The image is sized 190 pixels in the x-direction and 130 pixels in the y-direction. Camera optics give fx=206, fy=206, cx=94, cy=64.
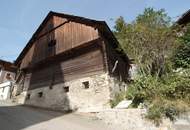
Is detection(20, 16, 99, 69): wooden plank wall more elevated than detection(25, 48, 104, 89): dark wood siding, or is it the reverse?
detection(20, 16, 99, 69): wooden plank wall

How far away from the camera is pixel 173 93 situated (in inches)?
385

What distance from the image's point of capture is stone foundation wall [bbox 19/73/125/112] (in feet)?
42.0

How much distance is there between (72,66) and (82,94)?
2.67m

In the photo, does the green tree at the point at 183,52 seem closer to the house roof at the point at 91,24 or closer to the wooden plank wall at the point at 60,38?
the house roof at the point at 91,24

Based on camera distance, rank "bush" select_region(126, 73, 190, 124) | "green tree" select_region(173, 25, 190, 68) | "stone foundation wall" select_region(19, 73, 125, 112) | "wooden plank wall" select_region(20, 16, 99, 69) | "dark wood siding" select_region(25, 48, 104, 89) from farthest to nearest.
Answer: "wooden plank wall" select_region(20, 16, 99, 69)
"dark wood siding" select_region(25, 48, 104, 89)
"stone foundation wall" select_region(19, 73, 125, 112)
"green tree" select_region(173, 25, 190, 68)
"bush" select_region(126, 73, 190, 124)

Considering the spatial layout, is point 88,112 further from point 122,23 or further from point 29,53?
point 29,53

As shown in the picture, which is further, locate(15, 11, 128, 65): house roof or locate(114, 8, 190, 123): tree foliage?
locate(15, 11, 128, 65): house roof

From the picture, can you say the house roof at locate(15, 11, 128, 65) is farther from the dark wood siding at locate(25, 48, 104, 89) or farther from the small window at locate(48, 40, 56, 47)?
the small window at locate(48, 40, 56, 47)

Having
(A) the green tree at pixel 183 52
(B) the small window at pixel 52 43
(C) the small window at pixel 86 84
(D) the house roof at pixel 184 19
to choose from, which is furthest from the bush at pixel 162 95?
(B) the small window at pixel 52 43

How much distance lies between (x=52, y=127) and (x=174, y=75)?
6.61 m

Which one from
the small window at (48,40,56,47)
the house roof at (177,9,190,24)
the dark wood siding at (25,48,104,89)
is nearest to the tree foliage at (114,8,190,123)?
the house roof at (177,9,190,24)

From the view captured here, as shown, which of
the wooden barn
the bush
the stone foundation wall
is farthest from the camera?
the wooden barn

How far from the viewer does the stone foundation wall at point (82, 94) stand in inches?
504

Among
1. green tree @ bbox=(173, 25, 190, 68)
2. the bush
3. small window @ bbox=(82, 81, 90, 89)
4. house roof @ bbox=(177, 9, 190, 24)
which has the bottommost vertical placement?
the bush
